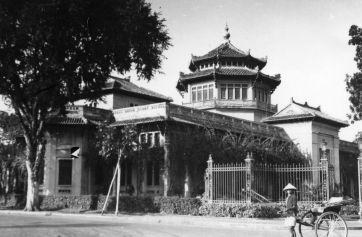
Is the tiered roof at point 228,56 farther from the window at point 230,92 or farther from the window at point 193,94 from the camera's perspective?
the window at point 230,92

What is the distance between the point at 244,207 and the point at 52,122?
48.3ft

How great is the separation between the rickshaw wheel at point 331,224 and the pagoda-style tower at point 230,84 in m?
31.3

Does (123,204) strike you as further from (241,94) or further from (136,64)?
(241,94)

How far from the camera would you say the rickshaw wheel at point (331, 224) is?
1192cm

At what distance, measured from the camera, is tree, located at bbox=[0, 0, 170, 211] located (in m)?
21.1

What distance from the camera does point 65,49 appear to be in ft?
73.6

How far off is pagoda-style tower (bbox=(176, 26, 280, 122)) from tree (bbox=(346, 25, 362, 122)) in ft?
46.4

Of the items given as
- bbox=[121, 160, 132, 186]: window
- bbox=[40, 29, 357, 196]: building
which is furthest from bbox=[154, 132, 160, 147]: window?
bbox=[121, 160, 132, 186]: window

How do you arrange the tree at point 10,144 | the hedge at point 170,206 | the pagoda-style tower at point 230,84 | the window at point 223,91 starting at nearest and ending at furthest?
the hedge at point 170,206 < the tree at point 10,144 < the pagoda-style tower at point 230,84 < the window at point 223,91

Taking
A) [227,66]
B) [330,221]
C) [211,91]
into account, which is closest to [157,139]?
[211,91]

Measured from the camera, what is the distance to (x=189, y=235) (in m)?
13.6

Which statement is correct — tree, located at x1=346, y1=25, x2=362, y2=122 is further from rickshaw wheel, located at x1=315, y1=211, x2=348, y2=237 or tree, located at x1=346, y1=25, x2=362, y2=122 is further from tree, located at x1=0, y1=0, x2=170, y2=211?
rickshaw wheel, located at x1=315, y1=211, x2=348, y2=237

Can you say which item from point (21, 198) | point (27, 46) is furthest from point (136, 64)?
point (21, 198)

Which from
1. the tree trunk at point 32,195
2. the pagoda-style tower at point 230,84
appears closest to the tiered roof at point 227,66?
the pagoda-style tower at point 230,84
